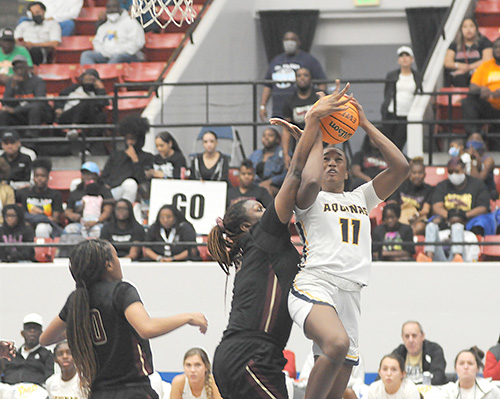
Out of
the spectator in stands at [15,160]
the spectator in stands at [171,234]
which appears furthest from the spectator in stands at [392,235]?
the spectator in stands at [15,160]

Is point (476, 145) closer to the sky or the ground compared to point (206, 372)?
closer to the sky

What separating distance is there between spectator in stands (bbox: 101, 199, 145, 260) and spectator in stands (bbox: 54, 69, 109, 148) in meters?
2.27

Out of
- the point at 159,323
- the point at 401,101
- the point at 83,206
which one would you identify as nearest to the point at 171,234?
the point at 83,206

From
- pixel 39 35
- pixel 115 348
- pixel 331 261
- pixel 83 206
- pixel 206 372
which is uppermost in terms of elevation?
pixel 39 35

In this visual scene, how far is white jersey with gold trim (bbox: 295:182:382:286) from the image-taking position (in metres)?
5.65

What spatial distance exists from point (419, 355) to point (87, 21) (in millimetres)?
8108

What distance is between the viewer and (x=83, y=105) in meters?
13.3

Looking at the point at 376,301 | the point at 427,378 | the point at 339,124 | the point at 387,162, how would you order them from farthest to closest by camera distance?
the point at 376,301
the point at 427,378
the point at 387,162
the point at 339,124

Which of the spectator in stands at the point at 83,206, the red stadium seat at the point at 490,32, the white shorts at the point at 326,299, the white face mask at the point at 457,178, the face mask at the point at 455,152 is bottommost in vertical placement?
the white shorts at the point at 326,299

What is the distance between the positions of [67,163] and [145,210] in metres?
2.15

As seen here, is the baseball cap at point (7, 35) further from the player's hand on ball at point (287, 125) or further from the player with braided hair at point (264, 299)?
the player with braided hair at point (264, 299)

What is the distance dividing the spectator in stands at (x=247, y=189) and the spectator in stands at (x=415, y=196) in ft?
4.49

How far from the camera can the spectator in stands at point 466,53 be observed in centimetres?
1353

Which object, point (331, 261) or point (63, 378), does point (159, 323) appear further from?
point (63, 378)
